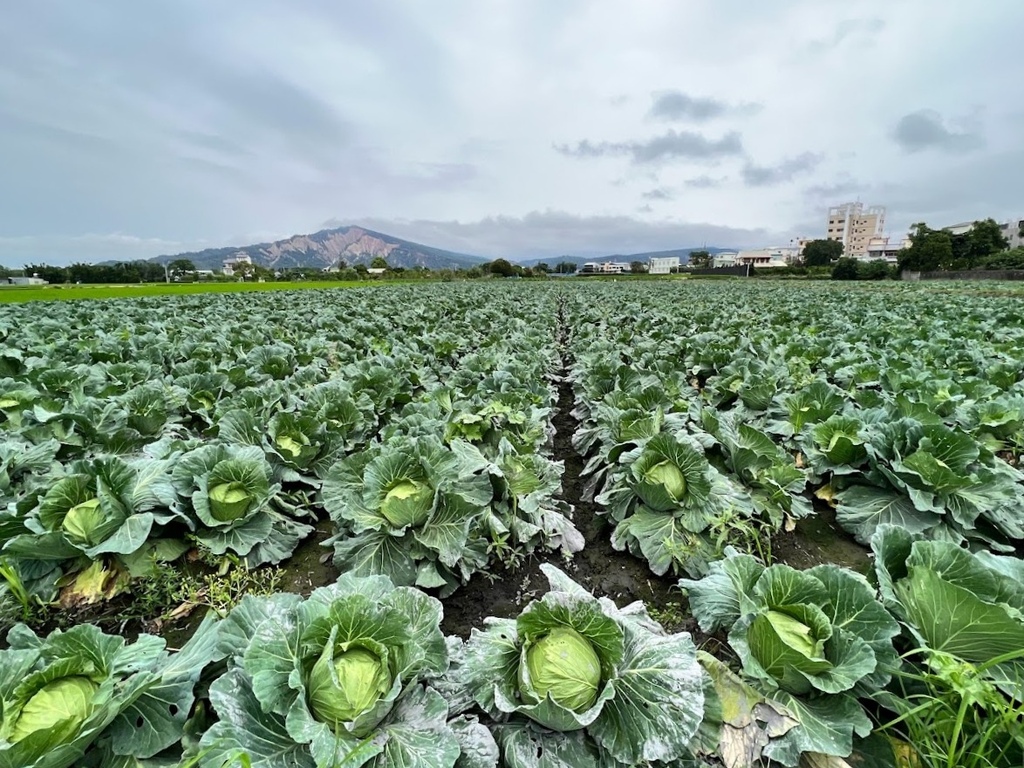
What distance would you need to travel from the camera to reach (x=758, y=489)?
3.40 m

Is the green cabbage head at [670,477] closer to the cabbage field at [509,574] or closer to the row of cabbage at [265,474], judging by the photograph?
the cabbage field at [509,574]

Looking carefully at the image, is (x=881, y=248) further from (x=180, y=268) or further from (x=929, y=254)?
(x=180, y=268)

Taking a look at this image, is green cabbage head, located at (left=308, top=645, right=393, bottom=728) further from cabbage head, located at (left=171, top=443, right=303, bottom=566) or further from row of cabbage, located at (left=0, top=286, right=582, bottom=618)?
cabbage head, located at (left=171, top=443, right=303, bottom=566)

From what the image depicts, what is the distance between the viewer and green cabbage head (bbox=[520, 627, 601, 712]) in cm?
161

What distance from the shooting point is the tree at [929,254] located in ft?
208

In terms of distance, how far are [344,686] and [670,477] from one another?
2.24m

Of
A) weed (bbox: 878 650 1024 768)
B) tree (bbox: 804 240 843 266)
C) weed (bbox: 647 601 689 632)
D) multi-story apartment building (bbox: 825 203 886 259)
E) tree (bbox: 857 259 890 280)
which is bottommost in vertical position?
weed (bbox: 647 601 689 632)

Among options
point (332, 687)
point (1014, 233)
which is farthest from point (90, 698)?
point (1014, 233)

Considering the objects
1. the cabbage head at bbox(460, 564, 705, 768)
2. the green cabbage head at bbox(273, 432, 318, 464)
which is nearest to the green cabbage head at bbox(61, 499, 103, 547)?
the green cabbage head at bbox(273, 432, 318, 464)

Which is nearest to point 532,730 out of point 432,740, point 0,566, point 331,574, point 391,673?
point 432,740

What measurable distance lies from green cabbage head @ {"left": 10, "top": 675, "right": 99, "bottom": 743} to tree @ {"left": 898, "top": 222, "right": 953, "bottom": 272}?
280 ft

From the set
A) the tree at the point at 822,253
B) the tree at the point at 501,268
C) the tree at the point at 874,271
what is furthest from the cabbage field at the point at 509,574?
the tree at the point at 822,253

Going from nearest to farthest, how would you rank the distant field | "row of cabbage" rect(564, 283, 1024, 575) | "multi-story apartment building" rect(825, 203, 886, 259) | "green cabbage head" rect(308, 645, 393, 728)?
"green cabbage head" rect(308, 645, 393, 728) → "row of cabbage" rect(564, 283, 1024, 575) → the distant field → "multi-story apartment building" rect(825, 203, 886, 259)

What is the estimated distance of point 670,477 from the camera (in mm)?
3078
